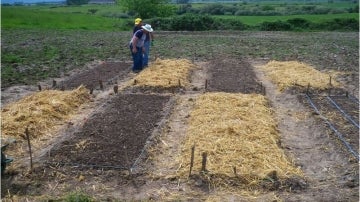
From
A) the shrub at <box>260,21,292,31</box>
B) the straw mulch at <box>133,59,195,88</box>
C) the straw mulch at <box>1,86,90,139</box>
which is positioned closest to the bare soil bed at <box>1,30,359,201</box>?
the straw mulch at <box>1,86,90,139</box>

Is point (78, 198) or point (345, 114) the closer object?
point (78, 198)

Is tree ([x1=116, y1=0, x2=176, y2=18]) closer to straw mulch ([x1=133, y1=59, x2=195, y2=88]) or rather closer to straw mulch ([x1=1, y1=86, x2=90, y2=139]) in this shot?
straw mulch ([x1=133, y1=59, x2=195, y2=88])

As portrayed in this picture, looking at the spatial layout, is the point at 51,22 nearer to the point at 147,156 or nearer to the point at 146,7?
the point at 146,7

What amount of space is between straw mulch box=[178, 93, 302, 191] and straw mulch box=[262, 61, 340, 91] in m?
2.29

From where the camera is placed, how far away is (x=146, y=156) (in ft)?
18.9

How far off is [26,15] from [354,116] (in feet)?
99.4

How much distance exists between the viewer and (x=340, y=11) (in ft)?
144

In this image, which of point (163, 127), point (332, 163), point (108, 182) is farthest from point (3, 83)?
point (332, 163)

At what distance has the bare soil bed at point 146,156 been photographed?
189 inches

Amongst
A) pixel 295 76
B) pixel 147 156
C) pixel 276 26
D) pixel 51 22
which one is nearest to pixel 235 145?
pixel 147 156

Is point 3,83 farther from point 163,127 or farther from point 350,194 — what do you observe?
point 350,194

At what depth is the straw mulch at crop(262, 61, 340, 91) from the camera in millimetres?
10070

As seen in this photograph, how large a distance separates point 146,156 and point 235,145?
1304 mm

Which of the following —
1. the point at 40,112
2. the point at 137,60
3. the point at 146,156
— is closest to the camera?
the point at 146,156
